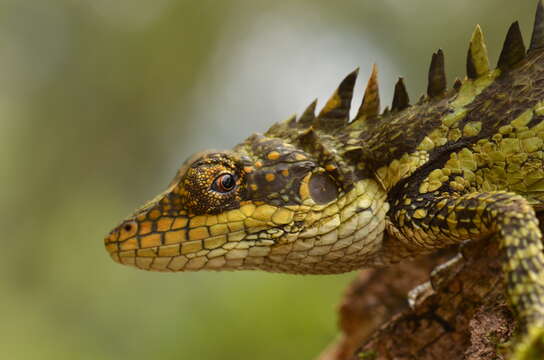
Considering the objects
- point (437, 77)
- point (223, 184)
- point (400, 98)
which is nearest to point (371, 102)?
point (400, 98)

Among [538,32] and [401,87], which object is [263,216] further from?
[538,32]

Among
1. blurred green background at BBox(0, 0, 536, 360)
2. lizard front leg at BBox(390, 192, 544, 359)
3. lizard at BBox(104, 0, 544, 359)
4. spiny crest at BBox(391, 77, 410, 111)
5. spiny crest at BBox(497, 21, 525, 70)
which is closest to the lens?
lizard front leg at BBox(390, 192, 544, 359)

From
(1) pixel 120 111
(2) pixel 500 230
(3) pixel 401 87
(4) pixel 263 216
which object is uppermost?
(1) pixel 120 111

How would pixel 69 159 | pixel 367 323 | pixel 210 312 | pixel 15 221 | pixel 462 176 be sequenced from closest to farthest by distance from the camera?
pixel 462 176, pixel 367 323, pixel 210 312, pixel 15 221, pixel 69 159

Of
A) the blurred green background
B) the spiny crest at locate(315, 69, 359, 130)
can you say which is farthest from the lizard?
the blurred green background

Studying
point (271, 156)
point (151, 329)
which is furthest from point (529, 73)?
point (151, 329)

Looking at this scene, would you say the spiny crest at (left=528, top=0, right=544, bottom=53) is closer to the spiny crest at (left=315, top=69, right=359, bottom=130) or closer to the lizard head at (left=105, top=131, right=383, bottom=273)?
the spiny crest at (left=315, top=69, right=359, bottom=130)

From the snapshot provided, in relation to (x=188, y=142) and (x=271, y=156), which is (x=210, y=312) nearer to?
(x=271, y=156)
